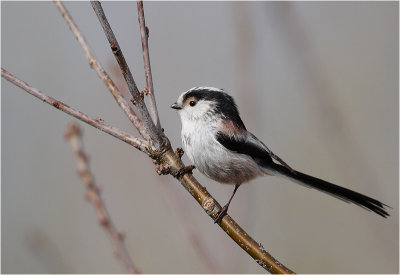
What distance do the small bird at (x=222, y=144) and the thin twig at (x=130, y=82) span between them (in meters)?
0.69

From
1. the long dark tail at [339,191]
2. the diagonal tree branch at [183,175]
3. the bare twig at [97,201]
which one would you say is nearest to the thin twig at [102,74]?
the diagonal tree branch at [183,175]

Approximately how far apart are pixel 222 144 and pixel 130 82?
0.96m

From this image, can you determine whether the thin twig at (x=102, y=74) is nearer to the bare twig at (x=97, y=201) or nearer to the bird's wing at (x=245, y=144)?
the bare twig at (x=97, y=201)

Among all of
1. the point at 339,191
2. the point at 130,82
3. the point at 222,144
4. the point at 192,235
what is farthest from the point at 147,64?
the point at 339,191

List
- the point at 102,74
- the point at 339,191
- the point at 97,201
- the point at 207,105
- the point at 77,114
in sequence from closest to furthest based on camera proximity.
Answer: the point at 97,201
the point at 77,114
the point at 102,74
the point at 339,191
the point at 207,105

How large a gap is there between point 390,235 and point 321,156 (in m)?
2.42

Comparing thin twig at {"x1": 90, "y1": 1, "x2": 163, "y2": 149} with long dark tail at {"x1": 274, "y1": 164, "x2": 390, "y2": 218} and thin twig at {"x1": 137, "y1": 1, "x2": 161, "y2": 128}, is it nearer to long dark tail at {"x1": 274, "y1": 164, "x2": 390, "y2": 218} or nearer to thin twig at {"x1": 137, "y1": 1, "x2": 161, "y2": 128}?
thin twig at {"x1": 137, "y1": 1, "x2": 161, "y2": 128}

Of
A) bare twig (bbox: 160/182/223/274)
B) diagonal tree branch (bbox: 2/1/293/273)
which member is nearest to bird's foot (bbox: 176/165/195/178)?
diagonal tree branch (bbox: 2/1/293/273)

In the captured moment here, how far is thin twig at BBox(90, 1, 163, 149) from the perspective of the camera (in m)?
1.52

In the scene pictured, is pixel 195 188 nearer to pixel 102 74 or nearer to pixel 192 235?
pixel 192 235

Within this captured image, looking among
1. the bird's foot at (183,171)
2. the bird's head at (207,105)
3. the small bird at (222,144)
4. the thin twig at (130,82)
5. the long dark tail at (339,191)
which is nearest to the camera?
the thin twig at (130,82)

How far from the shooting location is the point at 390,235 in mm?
2148

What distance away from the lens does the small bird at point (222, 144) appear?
241cm

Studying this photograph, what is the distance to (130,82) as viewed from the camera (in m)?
1.61
